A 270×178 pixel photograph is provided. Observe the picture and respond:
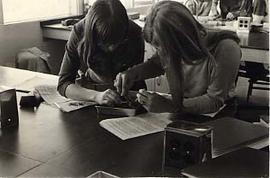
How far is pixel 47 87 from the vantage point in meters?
1.86

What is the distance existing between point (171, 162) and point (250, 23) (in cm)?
229

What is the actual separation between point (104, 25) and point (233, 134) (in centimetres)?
72

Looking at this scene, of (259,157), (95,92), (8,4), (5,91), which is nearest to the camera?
(259,157)

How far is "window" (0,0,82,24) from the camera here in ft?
10.1

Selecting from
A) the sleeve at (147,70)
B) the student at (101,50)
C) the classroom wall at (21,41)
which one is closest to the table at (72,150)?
the student at (101,50)

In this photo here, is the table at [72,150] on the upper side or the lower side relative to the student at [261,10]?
lower

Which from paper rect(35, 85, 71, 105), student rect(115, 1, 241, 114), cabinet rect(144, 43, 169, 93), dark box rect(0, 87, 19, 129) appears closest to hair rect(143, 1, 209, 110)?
student rect(115, 1, 241, 114)

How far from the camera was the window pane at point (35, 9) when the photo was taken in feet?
10.1

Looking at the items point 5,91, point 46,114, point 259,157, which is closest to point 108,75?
point 46,114

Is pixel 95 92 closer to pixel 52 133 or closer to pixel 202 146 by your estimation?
pixel 52 133

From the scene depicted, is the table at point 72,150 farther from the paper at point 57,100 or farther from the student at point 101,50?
the student at point 101,50

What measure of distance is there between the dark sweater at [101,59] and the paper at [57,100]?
0.04 metres

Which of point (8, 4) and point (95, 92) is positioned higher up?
point (8, 4)

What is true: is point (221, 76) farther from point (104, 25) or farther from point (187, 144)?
point (187, 144)
